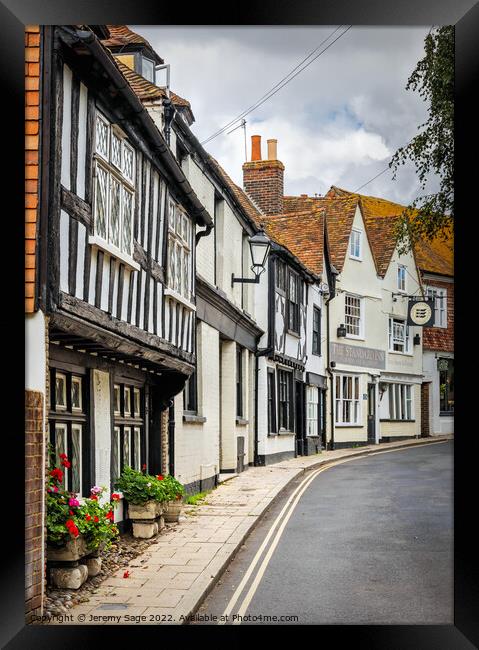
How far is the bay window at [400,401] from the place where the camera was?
94.2 ft

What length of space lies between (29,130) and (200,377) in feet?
27.3

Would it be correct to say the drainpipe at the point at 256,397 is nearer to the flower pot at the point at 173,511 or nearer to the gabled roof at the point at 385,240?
the gabled roof at the point at 385,240

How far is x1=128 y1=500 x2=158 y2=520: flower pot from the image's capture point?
31.3 feet

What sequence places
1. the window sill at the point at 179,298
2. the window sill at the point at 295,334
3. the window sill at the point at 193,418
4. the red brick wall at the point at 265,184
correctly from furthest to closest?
the red brick wall at the point at 265,184 → the window sill at the point at 295,334 → the window sill at the point at 193,418 → the window sill at the point at 179,298

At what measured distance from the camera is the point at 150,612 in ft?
21.3

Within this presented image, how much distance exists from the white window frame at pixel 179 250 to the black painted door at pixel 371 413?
16389 mm

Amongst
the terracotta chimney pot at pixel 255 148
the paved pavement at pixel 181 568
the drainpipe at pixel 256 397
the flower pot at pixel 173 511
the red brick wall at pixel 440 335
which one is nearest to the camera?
the paved pavement at pixel 181 568

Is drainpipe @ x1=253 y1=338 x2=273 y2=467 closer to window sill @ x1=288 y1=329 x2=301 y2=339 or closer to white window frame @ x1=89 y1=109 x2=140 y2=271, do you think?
window sill @ x1=288 y1=329 x2=301 y2=339

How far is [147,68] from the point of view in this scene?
12.9 meters

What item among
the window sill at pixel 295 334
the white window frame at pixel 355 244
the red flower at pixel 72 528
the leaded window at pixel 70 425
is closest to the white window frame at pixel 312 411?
the window sill at pixel 295 334
